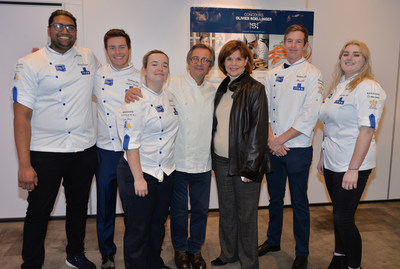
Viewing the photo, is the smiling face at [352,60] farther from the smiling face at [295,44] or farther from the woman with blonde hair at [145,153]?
the woman with blonde hair at [145,153]

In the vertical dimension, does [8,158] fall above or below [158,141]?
below

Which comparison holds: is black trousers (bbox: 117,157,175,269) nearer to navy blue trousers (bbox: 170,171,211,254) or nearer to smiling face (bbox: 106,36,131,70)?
navy blue trousers (bbox: 170,171,211,254)

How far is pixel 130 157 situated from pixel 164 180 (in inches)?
12.9

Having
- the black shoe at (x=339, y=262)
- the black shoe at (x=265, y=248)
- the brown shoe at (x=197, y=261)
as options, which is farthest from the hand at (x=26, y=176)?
the black shoe at (x=339, y=262)

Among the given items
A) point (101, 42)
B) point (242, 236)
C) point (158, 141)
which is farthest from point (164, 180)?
point (101, 42)

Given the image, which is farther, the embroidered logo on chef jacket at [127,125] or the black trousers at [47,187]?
the black trousers at [47,187]

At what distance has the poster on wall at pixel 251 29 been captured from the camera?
3.52m

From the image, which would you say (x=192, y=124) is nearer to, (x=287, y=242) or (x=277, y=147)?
(x=277, y=147)

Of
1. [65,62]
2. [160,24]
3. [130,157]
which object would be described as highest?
[160,24]

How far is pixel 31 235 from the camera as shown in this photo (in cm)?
227

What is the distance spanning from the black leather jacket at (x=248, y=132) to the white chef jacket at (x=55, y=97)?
1.13 m

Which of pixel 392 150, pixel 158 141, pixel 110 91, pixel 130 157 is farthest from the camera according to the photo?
pixel 392 150

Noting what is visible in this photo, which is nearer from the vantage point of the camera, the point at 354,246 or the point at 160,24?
the point at 354,246

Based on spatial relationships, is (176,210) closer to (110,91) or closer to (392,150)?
(110,91)
